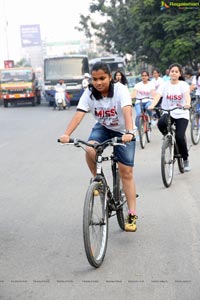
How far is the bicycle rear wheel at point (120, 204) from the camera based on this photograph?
518 cm

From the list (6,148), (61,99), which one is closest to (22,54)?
(61,99)

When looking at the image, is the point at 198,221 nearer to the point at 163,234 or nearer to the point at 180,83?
the point at 163,234

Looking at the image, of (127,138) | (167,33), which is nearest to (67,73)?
(167,33)

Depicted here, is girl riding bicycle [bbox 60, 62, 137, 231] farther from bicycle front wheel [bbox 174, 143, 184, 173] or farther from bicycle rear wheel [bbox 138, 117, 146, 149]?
bicycle rear wheel [bbox 138, 117, 146, 149]

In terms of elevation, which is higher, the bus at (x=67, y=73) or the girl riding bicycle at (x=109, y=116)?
the girl riding bicycle at (x=109, y=116)

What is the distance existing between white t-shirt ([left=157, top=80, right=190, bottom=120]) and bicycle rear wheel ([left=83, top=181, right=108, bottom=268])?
3588mm

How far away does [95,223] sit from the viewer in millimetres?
4504

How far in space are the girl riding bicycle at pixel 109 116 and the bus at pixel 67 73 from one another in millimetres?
24201

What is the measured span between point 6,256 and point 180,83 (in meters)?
4.22

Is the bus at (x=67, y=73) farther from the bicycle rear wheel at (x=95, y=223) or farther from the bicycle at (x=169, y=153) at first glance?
the bicycle rear wheel at (x=95, y=223)

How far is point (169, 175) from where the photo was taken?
7.66 m

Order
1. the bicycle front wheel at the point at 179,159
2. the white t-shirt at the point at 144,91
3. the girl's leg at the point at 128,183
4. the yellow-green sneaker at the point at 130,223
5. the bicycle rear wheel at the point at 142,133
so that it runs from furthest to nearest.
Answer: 1. the white t-shirt at the point at 144,91
2. the bicycle rear wheel at the point at 142,133
3. the bicycle front wheel at the point at 179,159
4. the yellow-green sneaker at the point at 130,223
5. the girl's leg at the point at 128,183

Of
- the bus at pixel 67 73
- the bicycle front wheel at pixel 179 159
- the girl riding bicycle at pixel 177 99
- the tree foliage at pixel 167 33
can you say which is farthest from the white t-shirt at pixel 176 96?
the bus at pixel 67 73

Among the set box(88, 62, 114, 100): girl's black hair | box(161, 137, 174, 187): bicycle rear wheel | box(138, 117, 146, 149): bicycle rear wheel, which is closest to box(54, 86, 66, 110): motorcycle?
box(138, 117, 146, 149): bicycle rear wheel
